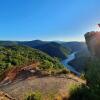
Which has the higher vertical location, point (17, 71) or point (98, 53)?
point (98, 53)

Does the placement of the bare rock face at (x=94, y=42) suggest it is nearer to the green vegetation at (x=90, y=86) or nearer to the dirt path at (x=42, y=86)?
the green vegetation at (x=90, y=86)

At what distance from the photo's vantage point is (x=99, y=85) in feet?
81.5

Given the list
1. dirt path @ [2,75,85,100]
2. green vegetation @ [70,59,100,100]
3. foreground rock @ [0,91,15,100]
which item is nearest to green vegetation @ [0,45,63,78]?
dirt path @ [2,75,85,100]

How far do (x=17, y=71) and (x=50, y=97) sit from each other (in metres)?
15.6

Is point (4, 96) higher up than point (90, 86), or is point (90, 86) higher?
point (90, 86)

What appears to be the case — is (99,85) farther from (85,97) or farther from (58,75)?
(58,75)

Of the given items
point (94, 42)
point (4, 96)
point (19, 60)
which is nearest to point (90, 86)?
point (94, 42)

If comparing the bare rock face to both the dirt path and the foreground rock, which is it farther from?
the foreground rock

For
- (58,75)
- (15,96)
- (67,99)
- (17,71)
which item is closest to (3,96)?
(15,96)

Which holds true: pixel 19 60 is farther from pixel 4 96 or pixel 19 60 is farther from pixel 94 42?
pixel 4 96

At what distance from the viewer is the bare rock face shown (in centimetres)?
2672

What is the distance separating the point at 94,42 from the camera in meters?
27.3

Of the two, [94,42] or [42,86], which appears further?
[42,86]

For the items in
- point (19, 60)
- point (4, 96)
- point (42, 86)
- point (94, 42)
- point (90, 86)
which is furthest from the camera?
point (19, 60)
